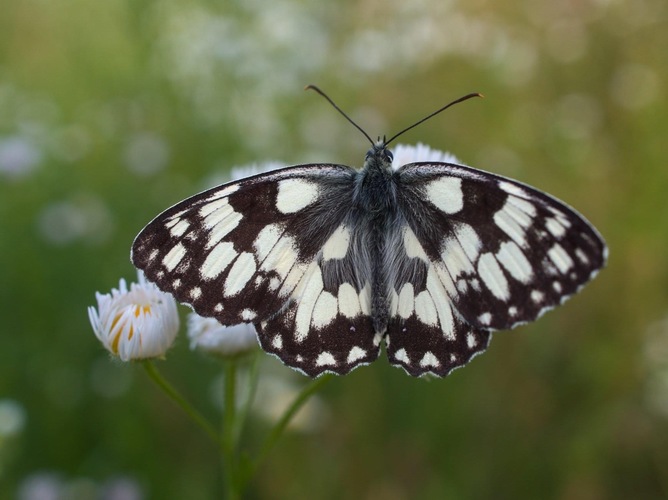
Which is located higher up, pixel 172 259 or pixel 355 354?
pixel 172 259

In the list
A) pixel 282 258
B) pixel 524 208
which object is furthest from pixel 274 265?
pixel 524 208

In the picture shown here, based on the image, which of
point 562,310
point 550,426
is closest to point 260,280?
point 550,426

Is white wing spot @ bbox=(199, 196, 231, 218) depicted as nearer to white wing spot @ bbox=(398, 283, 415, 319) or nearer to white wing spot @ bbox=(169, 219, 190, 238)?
white wing spot @ bbox=(169, 219, 190, 238)

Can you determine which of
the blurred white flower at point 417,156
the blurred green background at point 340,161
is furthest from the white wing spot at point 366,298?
the blurred green background at point 340,161

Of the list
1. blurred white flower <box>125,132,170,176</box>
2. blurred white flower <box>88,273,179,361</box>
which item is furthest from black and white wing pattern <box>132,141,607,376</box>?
blurred white flower <box>125,132,170,176</box>

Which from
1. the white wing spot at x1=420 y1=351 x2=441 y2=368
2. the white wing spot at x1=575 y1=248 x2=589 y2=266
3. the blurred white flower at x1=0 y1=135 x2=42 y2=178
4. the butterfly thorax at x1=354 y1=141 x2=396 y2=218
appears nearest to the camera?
the white wing spot at x1=575 y1=248 x2=589 y2=266

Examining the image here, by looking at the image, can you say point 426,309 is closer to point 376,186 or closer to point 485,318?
point 485,318
